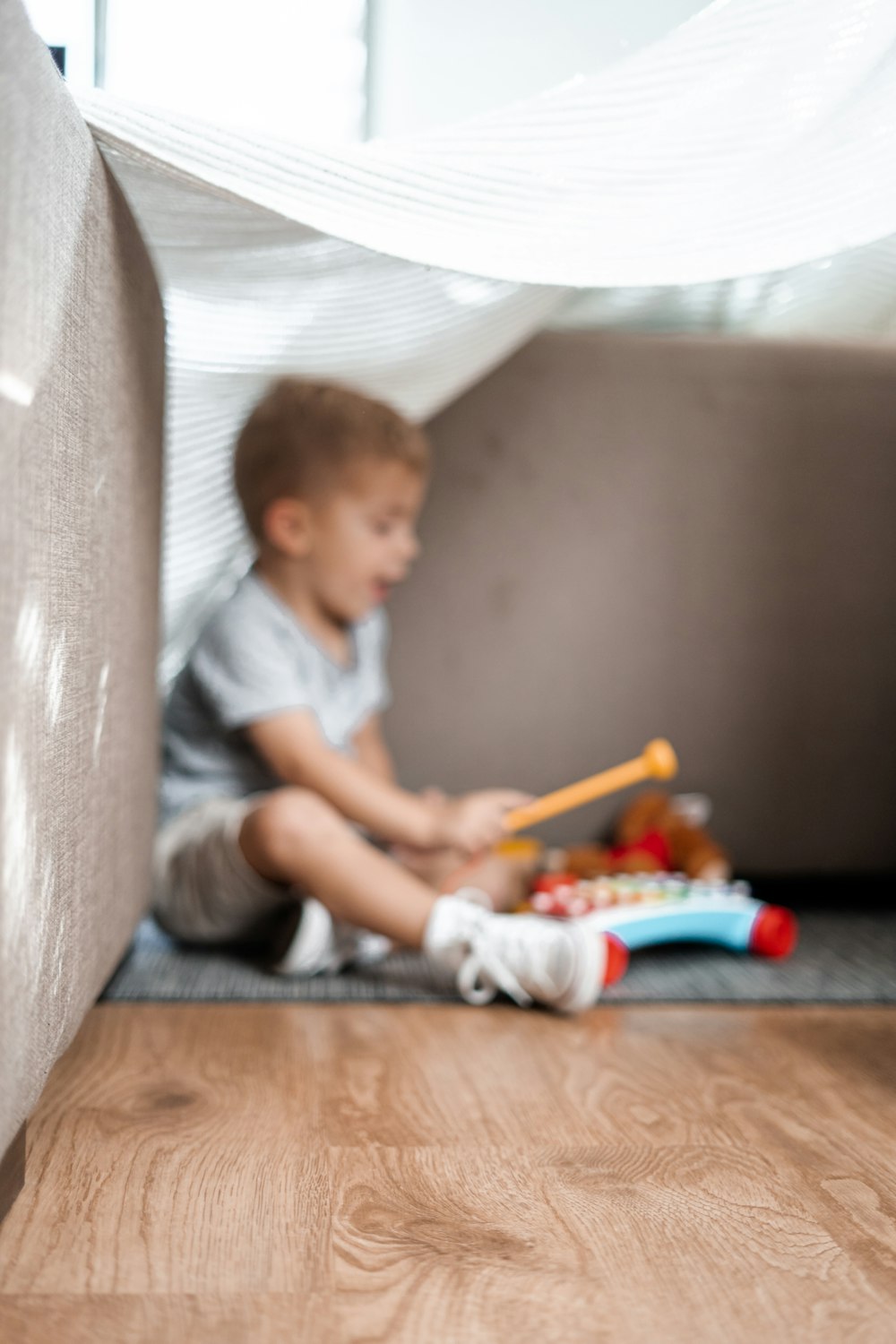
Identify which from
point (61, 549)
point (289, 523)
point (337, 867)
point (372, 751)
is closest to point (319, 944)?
point (337, 867)

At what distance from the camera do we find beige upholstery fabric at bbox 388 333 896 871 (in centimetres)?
123

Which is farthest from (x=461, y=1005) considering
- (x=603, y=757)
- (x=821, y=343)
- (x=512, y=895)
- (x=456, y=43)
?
(x=456, y=43)

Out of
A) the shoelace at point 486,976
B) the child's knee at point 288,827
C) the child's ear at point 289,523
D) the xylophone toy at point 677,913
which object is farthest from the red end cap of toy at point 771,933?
the child's ear at point 289,523

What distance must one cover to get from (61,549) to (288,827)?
1.51 ft

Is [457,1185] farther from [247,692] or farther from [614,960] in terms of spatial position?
[247,692]

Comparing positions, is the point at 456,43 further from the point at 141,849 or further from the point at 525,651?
the point at 141,849

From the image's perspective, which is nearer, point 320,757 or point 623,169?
point 623,169

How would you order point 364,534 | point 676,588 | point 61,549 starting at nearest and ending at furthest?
point 61,549, point 364,534, point 676,588

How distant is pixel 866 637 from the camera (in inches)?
50.0

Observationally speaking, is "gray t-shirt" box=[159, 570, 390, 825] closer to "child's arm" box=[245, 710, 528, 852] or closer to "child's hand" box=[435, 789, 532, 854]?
"child's arm" box=[245, 710, 528, 852]

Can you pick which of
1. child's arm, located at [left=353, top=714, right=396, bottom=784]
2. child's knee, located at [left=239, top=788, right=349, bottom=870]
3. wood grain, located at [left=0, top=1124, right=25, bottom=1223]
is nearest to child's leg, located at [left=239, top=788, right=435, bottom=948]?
child's knee, located at [left=239, top=788, right=349, bottom=870]

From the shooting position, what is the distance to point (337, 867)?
3.05 feet

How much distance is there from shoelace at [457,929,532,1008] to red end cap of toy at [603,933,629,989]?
6cm

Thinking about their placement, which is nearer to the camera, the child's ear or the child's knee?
the child's knee
